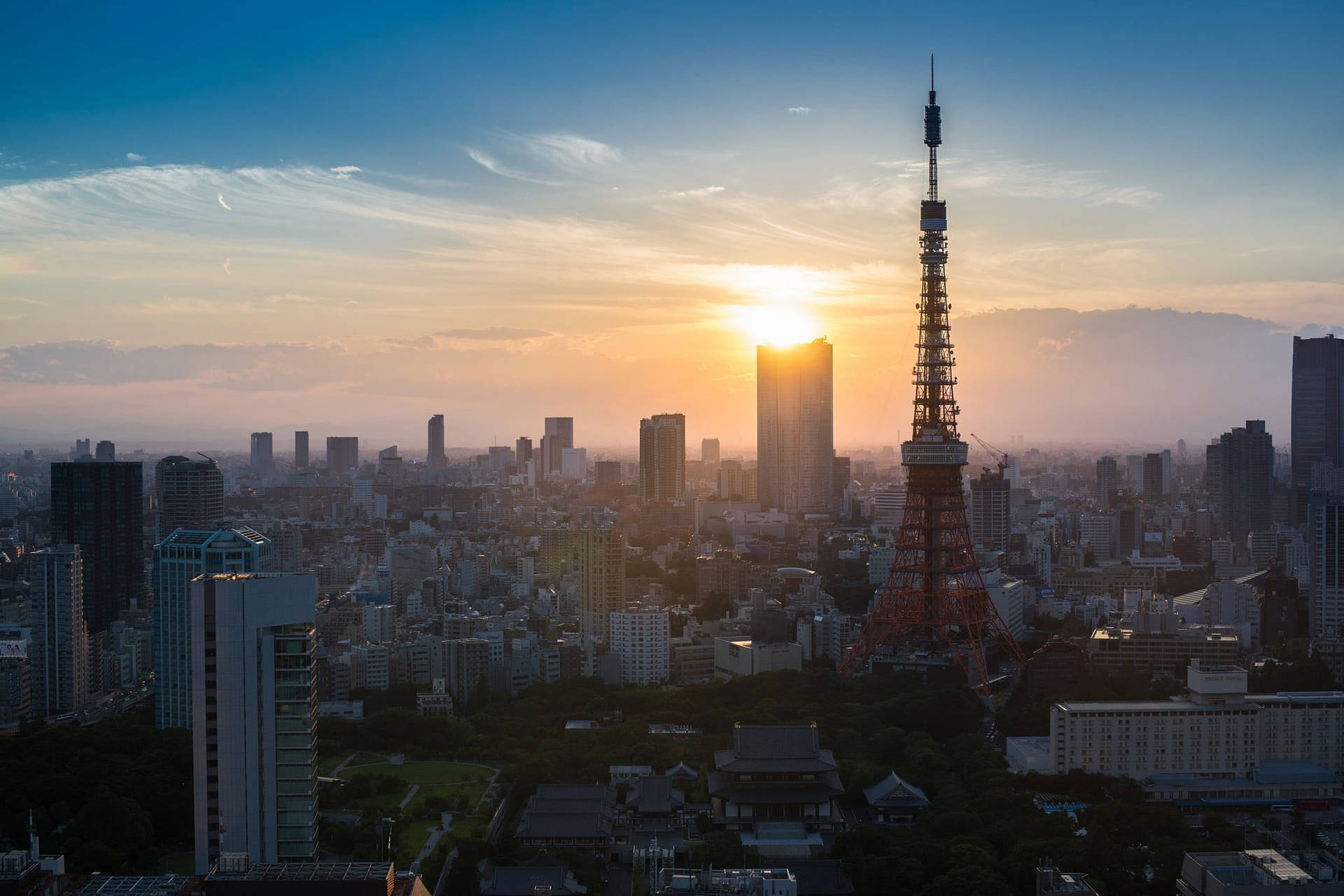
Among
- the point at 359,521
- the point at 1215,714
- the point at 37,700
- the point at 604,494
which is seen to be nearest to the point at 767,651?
the point at 1215,714

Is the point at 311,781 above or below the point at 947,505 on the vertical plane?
below

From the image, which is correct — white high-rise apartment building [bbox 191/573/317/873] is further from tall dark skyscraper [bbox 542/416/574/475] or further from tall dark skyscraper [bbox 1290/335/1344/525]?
tall dark skyscraper [bbox 542/416/574/475]

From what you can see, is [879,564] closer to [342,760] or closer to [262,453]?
[342,760]

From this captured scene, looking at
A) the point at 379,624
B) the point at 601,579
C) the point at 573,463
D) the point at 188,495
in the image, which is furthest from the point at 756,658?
the point at 573,463

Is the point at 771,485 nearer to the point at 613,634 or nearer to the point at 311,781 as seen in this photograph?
the point at 613,634

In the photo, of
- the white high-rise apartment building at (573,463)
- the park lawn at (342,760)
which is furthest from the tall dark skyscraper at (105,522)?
the white high-rise apartment building at (573,463)

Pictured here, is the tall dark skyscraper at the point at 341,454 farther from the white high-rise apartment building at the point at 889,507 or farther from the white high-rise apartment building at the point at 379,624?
the white high-rise apartment building at the point at 379,624
